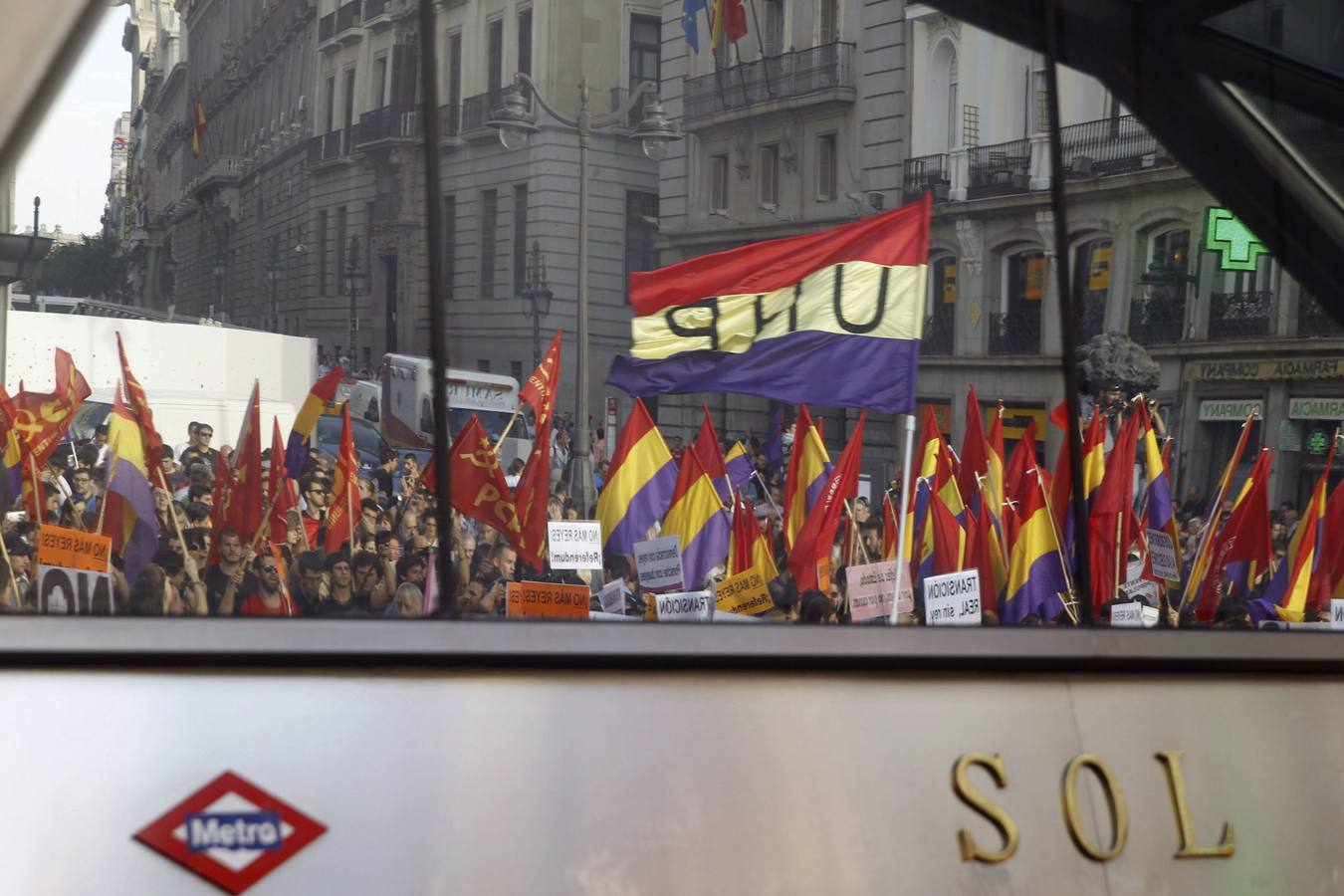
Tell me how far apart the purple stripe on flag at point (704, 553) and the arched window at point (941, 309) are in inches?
22.8

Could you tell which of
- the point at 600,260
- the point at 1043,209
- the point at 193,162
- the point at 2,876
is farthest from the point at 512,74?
the point at 2,876

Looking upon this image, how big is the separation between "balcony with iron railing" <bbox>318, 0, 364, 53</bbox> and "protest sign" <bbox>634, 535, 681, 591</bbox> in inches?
44.1

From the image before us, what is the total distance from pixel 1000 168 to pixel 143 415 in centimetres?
171

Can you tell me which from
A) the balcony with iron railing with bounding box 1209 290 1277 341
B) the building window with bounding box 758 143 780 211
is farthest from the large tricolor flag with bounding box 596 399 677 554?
the balcony with iron railing with bounding box 1209 290 1277 341

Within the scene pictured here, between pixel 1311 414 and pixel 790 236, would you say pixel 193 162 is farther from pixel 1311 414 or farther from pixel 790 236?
pixel 1311 414

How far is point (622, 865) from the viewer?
253 cm

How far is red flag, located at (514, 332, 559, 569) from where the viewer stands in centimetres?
278

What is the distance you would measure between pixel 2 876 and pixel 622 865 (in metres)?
0.94

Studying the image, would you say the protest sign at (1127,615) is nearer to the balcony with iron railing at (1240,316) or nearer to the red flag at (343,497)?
the balcony with iron railing at (1240,316)

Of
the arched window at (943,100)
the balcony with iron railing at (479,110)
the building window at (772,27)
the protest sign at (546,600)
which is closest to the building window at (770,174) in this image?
the building window at (772,27)

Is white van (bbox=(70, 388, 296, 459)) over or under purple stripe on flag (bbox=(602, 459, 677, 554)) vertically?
over

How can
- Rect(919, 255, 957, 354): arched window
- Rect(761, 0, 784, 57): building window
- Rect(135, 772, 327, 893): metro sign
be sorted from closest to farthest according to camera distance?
Rect(135, 772, 327, 893): metro sign → Rect(761, 0, 784, 57): building window → Rect(919, 255, 957, 354): arched window

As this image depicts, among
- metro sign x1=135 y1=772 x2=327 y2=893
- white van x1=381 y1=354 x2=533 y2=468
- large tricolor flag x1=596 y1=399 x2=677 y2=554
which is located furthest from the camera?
large tricolor flag x1=596 y1=399 x2=677 y2=554

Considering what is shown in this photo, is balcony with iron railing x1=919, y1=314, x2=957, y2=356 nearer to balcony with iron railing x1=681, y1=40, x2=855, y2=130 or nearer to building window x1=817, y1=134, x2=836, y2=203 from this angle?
building window x1=817, y1=134, x2=836, y2=203
